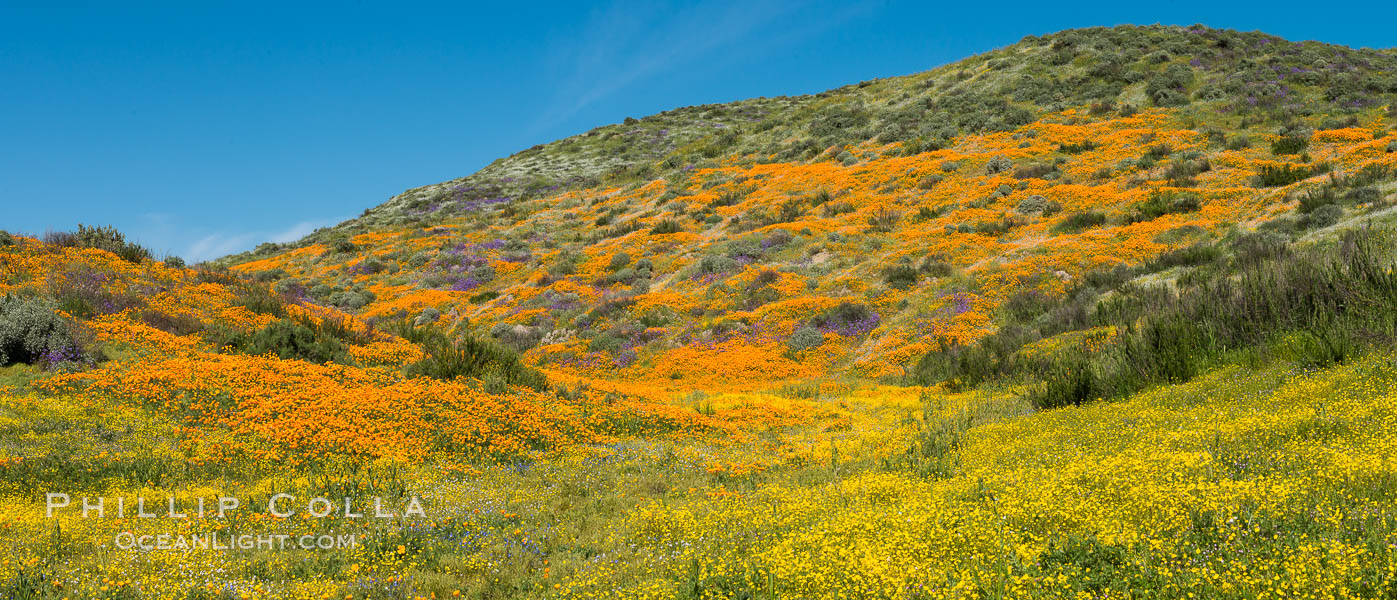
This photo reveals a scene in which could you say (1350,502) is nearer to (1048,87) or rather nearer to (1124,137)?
(1124,137)

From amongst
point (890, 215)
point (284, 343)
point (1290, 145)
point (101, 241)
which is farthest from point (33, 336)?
point (1290, 145)

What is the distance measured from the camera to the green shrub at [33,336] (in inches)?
419

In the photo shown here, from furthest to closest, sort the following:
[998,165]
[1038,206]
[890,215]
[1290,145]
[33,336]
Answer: [998,165]
[890,215]
[1038,206]
[1290,145]
[33,336]

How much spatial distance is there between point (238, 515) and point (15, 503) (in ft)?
7.32

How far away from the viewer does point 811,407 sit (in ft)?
48.3

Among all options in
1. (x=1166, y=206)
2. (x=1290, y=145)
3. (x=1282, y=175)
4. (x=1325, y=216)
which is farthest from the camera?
(x=1290, y=145)

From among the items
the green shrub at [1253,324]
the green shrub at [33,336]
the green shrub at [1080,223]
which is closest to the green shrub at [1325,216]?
the green shrub at [1253,324]

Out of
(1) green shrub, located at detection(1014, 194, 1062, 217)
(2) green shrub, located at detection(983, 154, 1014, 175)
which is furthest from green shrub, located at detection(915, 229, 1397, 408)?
(2) green shrub, located at detection(983, 154, 1014, 175)

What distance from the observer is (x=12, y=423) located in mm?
8547

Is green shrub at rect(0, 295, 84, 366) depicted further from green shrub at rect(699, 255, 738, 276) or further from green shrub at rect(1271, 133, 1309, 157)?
green shrub at rect(1271, 133, 1309, 157)

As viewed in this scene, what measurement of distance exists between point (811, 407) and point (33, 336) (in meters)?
14.0

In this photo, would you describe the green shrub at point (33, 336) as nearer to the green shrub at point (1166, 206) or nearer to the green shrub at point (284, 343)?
the green shrub at point (284, 343)

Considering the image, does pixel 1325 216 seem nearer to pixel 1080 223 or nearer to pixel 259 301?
pixel 1080 223

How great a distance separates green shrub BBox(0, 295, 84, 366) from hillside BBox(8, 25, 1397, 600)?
5 cm
